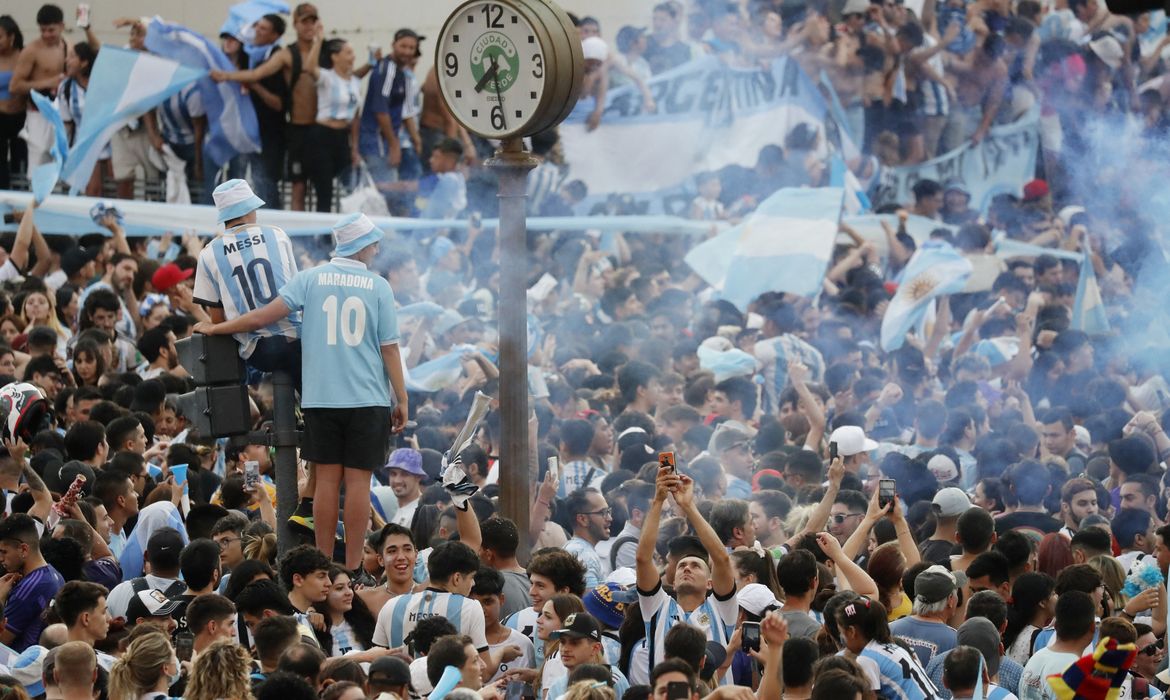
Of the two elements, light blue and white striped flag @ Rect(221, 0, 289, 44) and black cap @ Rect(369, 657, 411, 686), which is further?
light blue and white striped flag @ Rect(221, 0, 289, 44)

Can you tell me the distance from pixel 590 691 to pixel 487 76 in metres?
3.26

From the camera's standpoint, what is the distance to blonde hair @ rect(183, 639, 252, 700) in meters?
6.30

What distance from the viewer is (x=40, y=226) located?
14781 millimetres

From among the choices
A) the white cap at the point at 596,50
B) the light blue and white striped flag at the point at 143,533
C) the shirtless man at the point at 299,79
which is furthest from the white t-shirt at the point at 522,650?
the white cap at the point at 596,50

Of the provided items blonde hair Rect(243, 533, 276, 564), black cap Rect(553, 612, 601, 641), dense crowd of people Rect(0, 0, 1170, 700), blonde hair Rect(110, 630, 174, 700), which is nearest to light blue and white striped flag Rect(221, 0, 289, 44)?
dense crowd of people Rect(0, 0, 1170, 700)

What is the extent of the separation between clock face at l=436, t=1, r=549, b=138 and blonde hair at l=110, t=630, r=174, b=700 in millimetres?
2791

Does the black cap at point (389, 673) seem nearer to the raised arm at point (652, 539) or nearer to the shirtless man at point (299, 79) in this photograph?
the raised arm at point (652, 539)

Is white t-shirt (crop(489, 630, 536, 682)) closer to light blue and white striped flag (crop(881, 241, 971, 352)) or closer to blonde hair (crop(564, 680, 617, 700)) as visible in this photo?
blonde hair (crop(564, 680, 617, 700))

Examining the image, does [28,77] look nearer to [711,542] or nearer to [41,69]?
[41,69]

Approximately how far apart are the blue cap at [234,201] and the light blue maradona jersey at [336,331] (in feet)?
1.55

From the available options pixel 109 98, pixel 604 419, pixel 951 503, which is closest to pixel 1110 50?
pixel 604 419

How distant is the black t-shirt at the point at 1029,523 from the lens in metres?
9.64

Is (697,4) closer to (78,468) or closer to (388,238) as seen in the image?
(388,238)

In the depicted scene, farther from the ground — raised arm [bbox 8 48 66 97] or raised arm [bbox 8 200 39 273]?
raised arm [bbox 8 48 66 97]
